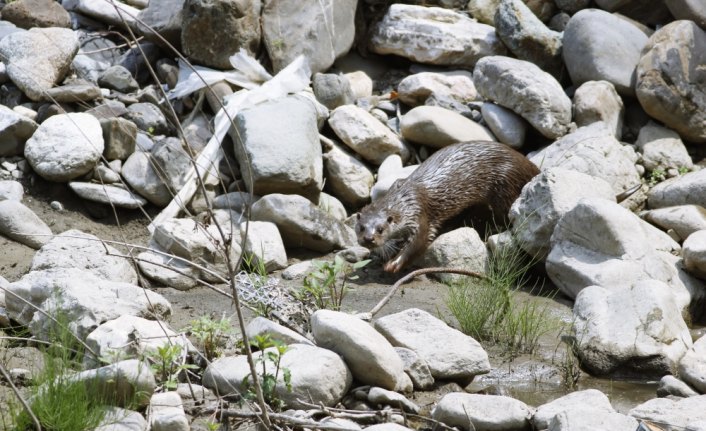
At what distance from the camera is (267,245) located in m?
6.51

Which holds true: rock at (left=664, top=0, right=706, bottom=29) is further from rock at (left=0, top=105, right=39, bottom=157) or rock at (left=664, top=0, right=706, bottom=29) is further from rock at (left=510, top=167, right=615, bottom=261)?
rock at (left=0, top=105, right=39, bottom=157)

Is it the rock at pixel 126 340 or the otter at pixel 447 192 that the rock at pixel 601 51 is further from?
the rock at pixel 126 340

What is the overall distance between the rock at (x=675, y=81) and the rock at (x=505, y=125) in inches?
40.6

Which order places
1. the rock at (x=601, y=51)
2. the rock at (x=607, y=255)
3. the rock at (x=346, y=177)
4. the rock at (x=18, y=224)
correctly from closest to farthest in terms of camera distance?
the rock at (x=607, y=255), the rock at (x=18, y=224), the rock at (x=346, y=177), the rock at (x=601, y=51)

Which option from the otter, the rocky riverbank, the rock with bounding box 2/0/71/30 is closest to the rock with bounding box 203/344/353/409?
the rocky riverbank

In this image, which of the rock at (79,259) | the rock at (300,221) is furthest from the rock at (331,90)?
the rock at (79,259)

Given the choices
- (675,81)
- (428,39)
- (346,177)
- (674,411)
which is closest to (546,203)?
(346,177)

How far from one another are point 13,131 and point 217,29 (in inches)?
69.7

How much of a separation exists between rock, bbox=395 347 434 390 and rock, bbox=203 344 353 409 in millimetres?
359

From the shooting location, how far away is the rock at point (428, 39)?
28.1 ft

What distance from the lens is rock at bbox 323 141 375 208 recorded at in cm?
764

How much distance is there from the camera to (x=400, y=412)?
4.48 meters

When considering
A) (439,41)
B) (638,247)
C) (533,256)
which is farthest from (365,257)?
(439,41)

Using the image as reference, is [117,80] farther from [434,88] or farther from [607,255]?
[607,255]
